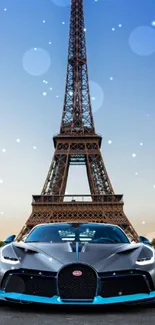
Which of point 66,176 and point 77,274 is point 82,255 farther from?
point 66,176

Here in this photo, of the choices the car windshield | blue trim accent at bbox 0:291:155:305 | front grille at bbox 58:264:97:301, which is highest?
the car windshield

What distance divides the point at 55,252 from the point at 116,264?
58cm

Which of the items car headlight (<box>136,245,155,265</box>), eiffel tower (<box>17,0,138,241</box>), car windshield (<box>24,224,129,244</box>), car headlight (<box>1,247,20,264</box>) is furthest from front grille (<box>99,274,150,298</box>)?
eiffel tower (<box>17,0,138,241</box>)

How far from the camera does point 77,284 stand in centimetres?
329

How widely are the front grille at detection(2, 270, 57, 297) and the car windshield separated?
1083 mm

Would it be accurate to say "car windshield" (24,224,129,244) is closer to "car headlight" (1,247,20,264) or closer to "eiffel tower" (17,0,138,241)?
"car headlight" (1,247,20,264)

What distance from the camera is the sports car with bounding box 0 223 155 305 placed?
10.9 feet

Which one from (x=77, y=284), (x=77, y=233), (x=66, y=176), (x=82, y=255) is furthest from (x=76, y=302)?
(x=66, y=176)

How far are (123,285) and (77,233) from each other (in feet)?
4.26

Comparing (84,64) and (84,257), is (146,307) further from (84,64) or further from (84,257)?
(84,64)

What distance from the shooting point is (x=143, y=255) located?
12.1 ft

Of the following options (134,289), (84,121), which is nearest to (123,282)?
(134,289)

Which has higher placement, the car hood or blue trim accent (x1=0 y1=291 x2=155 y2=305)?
the car hood

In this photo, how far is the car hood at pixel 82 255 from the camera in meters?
3.41
